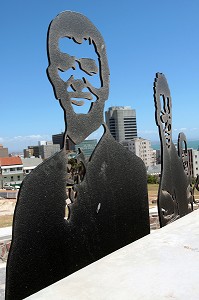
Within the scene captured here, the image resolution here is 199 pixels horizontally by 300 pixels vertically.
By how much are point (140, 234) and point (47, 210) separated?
1327 mm

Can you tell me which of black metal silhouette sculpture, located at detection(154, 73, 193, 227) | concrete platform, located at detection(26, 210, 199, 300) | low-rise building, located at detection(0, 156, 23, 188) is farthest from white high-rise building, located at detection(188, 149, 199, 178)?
low-rise building, located at detection(0, 156, 23, 188)

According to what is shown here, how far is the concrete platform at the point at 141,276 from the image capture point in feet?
7.09

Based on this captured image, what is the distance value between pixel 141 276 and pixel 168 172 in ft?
7.35

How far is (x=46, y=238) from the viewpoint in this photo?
2703mm

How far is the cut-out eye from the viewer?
127 inches

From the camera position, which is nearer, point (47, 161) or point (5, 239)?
point (47, 161)

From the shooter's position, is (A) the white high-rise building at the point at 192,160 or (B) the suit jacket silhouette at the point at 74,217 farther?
(A) the white high-rise building at the point at 192,160

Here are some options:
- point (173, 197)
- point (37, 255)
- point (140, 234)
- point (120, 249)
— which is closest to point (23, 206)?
point (37, 255)

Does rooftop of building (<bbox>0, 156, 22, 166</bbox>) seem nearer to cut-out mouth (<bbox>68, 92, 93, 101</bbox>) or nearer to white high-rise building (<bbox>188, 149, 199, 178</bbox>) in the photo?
white high-rise building (<bbox>188, 149, 199, 178</bbox>)

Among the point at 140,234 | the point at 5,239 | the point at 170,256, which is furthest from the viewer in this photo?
the point at 5,239

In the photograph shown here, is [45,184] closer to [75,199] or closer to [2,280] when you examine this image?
[75,199]

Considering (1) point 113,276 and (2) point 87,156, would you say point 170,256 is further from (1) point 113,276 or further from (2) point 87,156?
(2) point 87,156

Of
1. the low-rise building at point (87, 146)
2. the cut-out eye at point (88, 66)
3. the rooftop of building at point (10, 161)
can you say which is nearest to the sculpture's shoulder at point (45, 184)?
the low-rise building at point (87, 146)

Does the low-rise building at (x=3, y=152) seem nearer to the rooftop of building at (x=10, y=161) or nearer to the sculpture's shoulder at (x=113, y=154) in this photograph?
the rooftop of building at (x=10, y=161)
